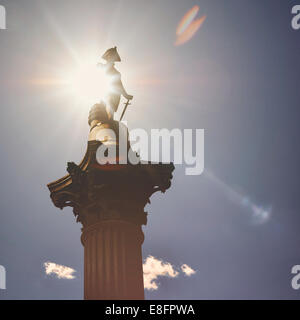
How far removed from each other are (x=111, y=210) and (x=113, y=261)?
1.54 metres

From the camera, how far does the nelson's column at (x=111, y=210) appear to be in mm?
12664

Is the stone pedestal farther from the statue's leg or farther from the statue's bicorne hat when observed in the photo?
the statue's bicorne hat

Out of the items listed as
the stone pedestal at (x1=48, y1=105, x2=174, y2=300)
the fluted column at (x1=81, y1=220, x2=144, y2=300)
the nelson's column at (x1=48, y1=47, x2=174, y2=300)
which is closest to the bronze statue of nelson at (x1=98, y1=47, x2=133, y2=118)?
the nelson's column at (x1=48, y1=47, x2=174, y2=300)

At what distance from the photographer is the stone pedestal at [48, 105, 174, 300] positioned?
12.7 meters

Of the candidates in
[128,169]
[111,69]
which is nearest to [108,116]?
[111,69]

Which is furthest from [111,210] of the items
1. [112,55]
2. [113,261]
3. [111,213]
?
[112,55]

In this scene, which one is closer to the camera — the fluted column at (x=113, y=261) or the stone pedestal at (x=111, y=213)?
the fluted column at (x=113, y=261)

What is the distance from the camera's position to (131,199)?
13.9 metres

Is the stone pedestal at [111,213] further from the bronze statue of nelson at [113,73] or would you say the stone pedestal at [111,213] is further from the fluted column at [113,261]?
→ the bronze statue of nelson at [113,73]

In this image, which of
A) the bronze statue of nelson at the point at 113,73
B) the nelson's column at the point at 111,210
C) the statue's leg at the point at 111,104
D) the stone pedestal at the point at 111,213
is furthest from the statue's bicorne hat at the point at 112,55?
the stone pedestal at the point at 111,213

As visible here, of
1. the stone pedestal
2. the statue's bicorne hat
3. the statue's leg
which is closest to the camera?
the stone pedestal

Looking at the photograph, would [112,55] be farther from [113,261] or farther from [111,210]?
A: [113,261]
